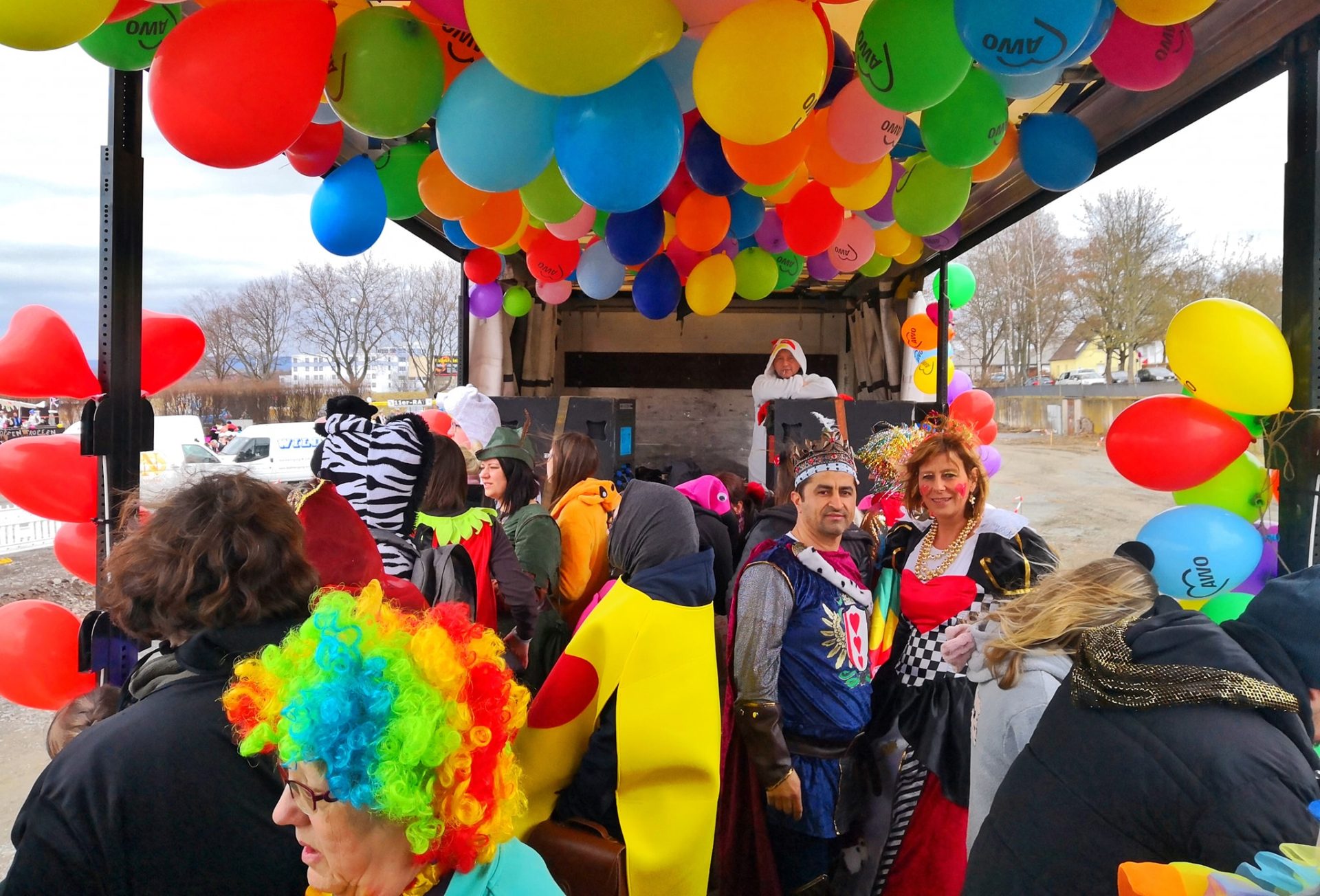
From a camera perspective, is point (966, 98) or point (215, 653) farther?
point (966, 98)

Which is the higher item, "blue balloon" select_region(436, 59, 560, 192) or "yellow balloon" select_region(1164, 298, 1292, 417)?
"blue balloon" select_region(436, 59, 560, 192)

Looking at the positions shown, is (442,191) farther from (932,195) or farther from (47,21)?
(932,195)

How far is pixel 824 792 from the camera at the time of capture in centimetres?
208

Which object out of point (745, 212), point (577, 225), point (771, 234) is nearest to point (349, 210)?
point (577, 225)

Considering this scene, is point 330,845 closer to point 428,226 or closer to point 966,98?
point 966,98

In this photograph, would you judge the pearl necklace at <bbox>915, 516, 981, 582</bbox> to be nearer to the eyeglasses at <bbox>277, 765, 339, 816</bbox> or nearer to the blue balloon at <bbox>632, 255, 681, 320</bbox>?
the eyeglasses at <bbox>277, 765, 339, 816</bbox>

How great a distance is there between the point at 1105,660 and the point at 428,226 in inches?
184

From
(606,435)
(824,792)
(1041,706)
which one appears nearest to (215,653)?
(1041,706)

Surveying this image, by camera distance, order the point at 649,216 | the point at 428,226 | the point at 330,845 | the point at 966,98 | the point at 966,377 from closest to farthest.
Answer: the point at 330,845 → the point at 966,98 → the point at 649,216 → the point at 428,226 → the point at 966,377

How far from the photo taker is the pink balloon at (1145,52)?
2117 mm

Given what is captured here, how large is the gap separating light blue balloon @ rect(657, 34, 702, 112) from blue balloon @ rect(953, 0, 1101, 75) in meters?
0.74

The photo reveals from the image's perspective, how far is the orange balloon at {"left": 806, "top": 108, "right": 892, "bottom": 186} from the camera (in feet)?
9.03

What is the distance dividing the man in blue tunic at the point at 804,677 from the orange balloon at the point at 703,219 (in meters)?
1.69

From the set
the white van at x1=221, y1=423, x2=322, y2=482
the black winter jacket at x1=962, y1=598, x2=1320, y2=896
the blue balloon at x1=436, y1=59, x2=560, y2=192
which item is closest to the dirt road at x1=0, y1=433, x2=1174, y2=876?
the black winter jacket at x1=962, y1=598, x2=1320, y2=896
